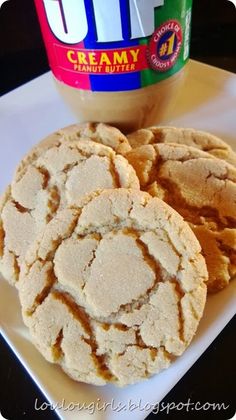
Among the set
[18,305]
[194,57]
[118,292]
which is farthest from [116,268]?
[194,57]

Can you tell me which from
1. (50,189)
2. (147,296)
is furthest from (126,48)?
(147,296)

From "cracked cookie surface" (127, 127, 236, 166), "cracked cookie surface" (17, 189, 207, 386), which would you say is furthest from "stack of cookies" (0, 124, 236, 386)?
"cracked cookie surface" (127, 127, 236, 166)

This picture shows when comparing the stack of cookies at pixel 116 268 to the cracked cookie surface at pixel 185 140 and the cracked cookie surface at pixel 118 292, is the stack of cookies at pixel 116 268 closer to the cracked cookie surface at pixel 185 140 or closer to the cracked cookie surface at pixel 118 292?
the cracked cookie surface at pixel 118 292

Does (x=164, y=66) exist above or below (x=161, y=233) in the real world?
above

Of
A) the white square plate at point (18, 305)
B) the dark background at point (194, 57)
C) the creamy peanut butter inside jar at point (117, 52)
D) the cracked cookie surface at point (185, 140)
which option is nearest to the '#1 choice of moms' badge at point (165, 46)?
the creamy peanut butter inside jar at point (117, 52)

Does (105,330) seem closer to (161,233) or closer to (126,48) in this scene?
(161,233)

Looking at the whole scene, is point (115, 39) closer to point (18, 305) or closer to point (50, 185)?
point (50, 185)
